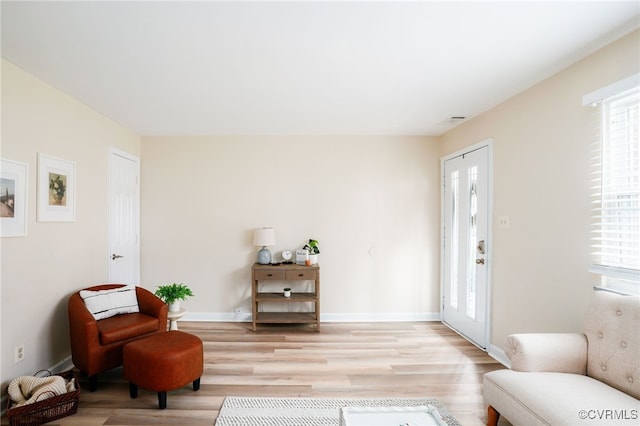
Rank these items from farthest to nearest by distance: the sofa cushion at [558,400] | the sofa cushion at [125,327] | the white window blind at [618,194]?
the sofa cushion at [125,327] → the white window blind at [618,194] → the sofa cushion at [558,400]

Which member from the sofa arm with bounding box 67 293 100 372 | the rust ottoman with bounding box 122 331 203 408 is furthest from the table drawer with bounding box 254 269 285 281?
the sofa arm with bounding box 67 293 100 372

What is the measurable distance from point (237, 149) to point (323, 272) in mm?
2069

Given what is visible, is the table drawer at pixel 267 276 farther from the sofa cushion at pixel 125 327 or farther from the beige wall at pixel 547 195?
the beige wall at pixel 547 195

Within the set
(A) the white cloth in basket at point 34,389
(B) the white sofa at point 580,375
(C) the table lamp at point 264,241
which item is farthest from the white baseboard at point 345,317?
(B) the white sofa at point 580,375

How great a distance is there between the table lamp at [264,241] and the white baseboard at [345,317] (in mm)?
828

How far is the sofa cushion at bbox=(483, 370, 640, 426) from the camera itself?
4.75ft

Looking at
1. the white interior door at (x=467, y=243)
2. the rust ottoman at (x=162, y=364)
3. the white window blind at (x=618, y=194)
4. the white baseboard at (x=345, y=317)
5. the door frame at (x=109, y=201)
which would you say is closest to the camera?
the white window blind at (x=618, y=194)

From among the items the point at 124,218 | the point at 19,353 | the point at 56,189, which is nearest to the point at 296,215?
the point at 124,218

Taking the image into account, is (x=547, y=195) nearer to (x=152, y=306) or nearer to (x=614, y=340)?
(x=614, y=340)

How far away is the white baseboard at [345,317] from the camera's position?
419cm

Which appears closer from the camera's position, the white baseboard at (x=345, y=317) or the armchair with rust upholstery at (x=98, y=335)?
Result: the armchair with rust upholstery at (x=98, y=335)

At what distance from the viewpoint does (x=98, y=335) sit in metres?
2.48

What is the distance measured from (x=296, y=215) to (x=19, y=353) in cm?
293

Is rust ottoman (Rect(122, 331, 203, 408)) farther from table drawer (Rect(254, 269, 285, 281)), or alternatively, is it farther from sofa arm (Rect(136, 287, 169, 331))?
table drawer (Rect(254, 269, 285, 281))
